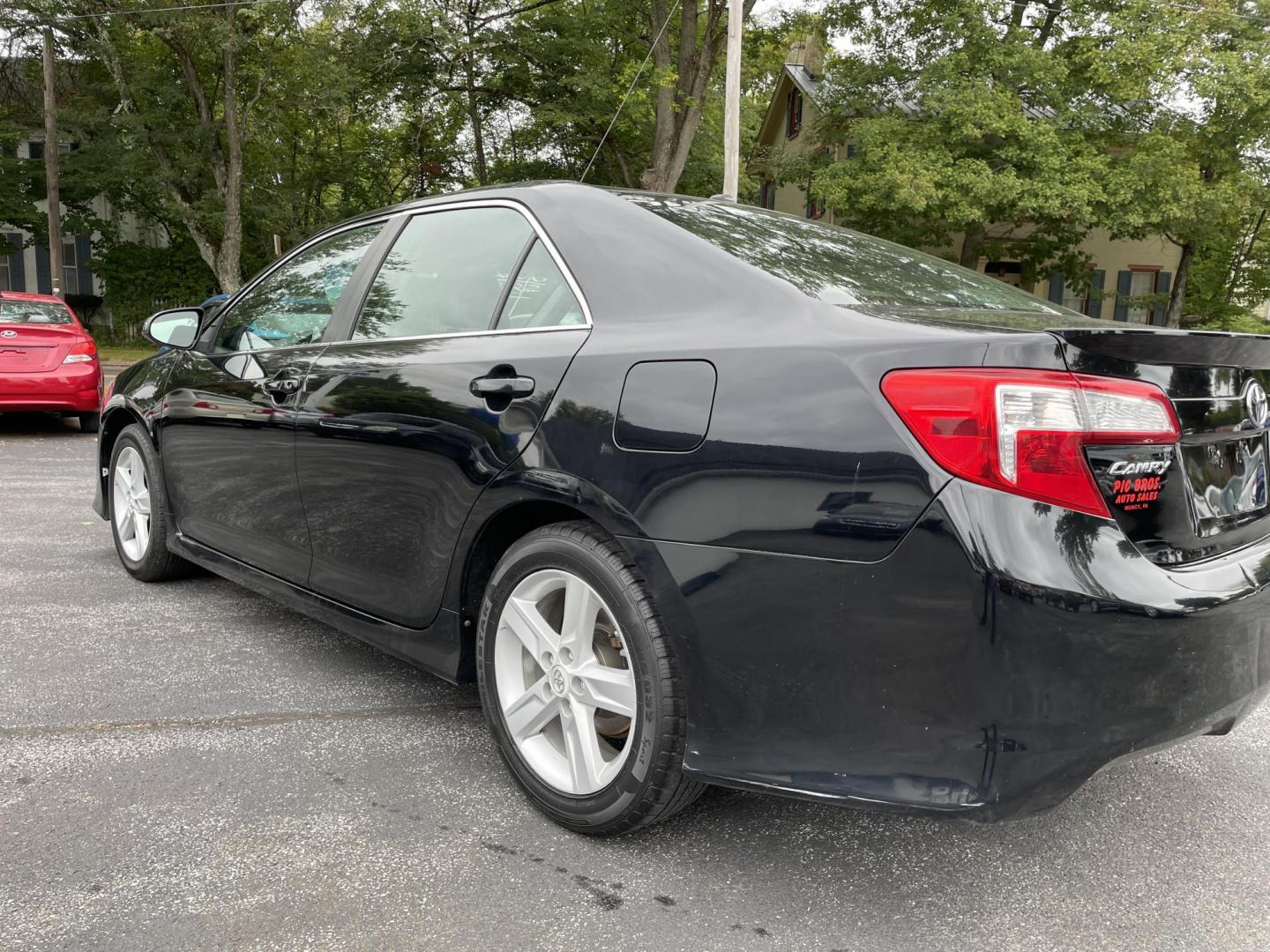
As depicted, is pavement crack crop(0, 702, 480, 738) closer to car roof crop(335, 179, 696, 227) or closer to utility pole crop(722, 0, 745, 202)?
car roof crop(335, 179, 696, 227)

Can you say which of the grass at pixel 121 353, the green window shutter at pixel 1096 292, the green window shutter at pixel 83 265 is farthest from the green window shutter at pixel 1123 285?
the green window shutter at pixel 83 265

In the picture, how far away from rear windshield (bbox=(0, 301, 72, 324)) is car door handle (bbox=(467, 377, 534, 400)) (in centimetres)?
932

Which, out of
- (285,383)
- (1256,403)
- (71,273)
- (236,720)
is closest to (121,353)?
(71,273)

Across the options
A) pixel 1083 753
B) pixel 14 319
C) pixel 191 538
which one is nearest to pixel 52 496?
pixel 191 538

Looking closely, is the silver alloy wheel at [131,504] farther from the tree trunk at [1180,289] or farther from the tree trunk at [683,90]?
the tree trunk at [1180,289]

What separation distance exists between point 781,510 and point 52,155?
86.7 ft

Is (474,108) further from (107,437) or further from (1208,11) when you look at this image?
(107,437)

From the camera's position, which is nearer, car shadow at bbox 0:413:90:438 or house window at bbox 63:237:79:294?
car shadow at bbox 0:413:90:438

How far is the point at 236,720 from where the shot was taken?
3.00 metres

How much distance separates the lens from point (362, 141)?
31.2 m

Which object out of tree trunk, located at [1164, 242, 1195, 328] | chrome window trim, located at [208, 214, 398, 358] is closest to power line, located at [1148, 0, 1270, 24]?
tree trunk, located at [1164, 242, 1195, 328]

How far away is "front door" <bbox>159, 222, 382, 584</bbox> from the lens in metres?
3.26

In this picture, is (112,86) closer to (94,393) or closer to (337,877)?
(94,393)

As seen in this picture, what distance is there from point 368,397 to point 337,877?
4.22 ft
